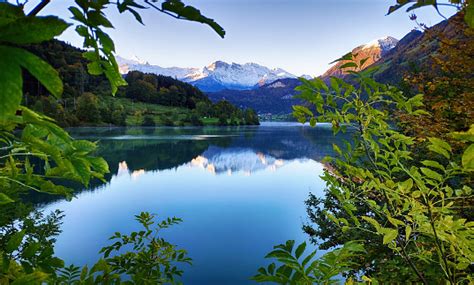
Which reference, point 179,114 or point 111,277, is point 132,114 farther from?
point 111,277

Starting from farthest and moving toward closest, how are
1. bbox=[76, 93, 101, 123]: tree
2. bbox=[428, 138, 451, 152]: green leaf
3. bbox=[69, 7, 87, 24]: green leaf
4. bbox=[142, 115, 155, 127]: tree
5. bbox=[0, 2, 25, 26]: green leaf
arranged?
1. bbox=[142, 115, 155, 127]: tree
2. bbox=[76, 93, 101, 123]: tree
3. bbox=[428, 138, 451, 152]: green leaf
4. bbox=[69, 7, 87, 24]: green leaf
5. bbox=[0, 2, 25, 26]: green leaf

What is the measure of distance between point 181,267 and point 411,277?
1180 centimetres

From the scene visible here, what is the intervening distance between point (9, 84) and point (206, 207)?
81.2 feet

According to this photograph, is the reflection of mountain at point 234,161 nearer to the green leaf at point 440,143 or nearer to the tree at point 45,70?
the tree at point 45,70

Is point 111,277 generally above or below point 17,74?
below

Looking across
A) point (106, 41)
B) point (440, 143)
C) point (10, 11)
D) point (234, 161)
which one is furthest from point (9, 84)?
point (234, 161)

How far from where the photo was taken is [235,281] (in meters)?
13.8

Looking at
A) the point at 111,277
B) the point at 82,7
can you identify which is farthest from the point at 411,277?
the point at 82,7

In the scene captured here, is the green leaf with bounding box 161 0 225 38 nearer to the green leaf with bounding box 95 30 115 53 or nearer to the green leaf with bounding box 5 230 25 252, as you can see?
the green leaf with bounding box 95 30 115 53

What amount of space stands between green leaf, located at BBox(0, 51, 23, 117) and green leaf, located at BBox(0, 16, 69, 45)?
5 centimetres

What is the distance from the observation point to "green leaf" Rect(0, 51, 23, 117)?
0.49 metres

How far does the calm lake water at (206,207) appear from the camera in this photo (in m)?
15.9

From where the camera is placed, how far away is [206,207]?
2455 cm

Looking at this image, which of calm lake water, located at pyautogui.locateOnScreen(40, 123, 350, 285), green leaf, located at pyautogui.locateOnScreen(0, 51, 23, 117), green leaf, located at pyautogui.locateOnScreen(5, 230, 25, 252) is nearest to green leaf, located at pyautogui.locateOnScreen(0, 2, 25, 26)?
green leaf, located at pyautogui.locateOnScreen(0, 51, 23, 117)
